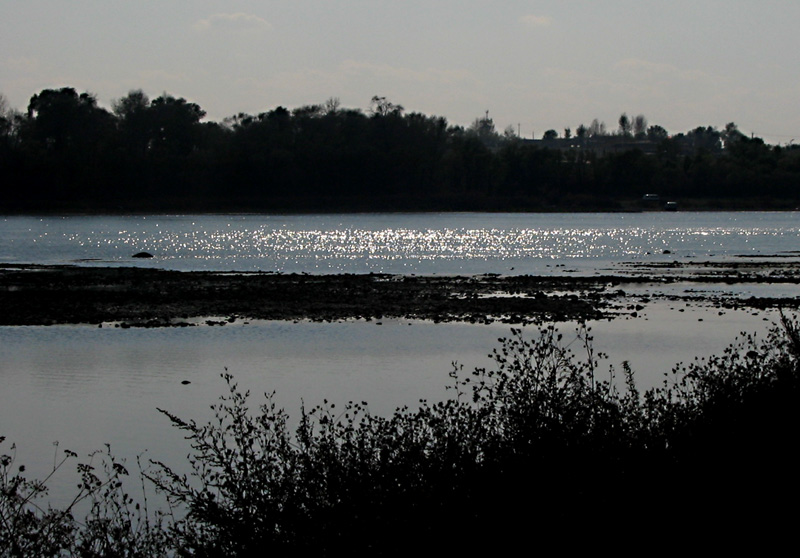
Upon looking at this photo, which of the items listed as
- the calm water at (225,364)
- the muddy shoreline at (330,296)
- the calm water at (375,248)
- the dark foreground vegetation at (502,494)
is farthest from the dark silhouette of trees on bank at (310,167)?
the dark foreground vegetation at (502,494)

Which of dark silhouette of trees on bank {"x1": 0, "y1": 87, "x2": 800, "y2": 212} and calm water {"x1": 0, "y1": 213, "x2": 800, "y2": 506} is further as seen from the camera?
dark silhouette of trees on bank {"x1": 0, "y1": 87, "x2": 800, "y2": 212}

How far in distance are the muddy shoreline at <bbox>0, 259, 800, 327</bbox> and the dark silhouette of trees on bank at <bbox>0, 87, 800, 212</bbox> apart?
10803cm

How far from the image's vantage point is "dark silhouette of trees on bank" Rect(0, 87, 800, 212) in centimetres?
15700

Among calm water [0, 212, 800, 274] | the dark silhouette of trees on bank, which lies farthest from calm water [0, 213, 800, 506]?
the dark silhouette of trees on bank

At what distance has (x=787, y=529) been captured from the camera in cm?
803

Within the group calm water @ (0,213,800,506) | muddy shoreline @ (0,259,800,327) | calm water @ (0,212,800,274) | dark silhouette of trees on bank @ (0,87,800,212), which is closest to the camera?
calm water @ (0,213,800,506)

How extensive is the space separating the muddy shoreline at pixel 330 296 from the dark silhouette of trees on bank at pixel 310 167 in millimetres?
108026

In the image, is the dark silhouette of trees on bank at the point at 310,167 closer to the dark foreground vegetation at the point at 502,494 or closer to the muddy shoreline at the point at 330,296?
the muddy shoreline at the point at 330,296

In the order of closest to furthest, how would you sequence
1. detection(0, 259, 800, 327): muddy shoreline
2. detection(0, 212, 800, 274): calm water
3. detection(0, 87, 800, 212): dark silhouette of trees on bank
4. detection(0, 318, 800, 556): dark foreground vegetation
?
detection(0, 318, 800, 556): dark foreground vegetation, detection(0, 259, 800, 327): muddy shoreline, detection(0, 212, 800, 274): calm water, detection(0, 87, 800, 212): dark silhouette of trees on bank

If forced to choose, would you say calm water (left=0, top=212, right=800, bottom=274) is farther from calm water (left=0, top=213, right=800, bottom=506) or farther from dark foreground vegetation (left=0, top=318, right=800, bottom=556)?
dark foreground vegetation (left=0, top=318, right=800, bottom=556)

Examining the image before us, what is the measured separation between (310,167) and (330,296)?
431 feet

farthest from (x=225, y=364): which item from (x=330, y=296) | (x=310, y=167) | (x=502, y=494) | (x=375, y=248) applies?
(x=310, y=167)

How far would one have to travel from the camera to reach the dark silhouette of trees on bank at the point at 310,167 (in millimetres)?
157000

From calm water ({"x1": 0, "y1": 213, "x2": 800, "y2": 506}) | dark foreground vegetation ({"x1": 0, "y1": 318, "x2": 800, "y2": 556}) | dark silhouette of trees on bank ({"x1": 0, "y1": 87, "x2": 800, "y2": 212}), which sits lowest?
calm water ({"x1": 0, "y1": 213, "x2": 800, "y2": 506})
